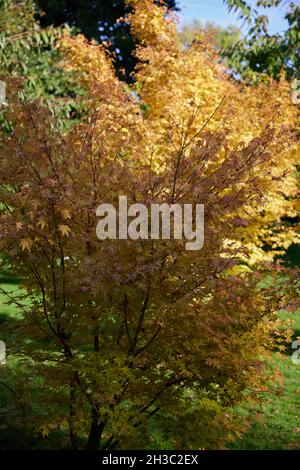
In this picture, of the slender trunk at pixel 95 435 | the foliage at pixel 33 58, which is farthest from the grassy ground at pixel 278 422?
the foliage at pixel 33 58

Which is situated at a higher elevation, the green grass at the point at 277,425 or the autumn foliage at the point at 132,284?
the autumn foliage at the point at 132,284

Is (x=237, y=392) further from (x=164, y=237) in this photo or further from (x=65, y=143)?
(x=65, y=143)

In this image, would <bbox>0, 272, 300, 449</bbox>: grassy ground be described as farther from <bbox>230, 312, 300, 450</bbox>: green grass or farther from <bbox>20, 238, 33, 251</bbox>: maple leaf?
<bbox>20, 238, 33, 251</bbox>: maple leaf

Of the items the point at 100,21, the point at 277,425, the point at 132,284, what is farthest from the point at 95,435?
the point at 100,21

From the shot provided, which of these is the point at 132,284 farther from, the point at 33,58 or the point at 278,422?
the point at 33,58

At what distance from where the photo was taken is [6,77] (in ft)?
15.2
